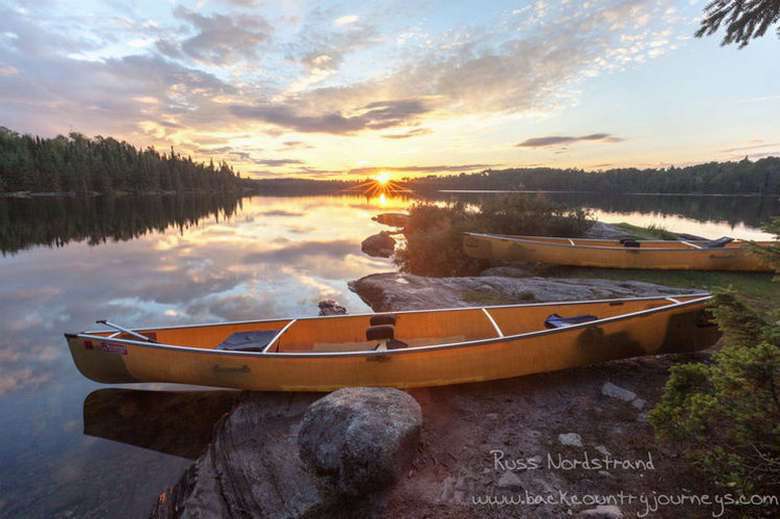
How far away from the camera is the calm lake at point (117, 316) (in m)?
5.31

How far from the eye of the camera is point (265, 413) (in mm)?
5559

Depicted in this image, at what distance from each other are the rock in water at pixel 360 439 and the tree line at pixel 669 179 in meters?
76.1

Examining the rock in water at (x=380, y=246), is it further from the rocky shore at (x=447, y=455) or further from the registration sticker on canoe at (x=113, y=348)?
the rocky shore at (x=447, y=455)

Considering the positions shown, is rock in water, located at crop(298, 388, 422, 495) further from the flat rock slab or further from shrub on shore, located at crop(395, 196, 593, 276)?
shrub on shore, located at crop(395, 196, 593, 276)

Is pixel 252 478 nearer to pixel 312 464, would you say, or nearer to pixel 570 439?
pixel 312 464

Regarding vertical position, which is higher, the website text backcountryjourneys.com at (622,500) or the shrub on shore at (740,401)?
the shrub on shore at (740,401)

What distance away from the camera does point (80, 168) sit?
236 ft

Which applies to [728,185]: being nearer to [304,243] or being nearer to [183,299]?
[304,243]

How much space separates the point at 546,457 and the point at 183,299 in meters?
13.9

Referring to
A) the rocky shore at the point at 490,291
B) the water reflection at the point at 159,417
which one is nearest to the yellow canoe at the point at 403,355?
the water reflection at the point at 159,417

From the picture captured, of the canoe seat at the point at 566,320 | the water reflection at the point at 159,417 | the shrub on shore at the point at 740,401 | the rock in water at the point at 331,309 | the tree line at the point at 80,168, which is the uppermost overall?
the tree line at the point at 80,168

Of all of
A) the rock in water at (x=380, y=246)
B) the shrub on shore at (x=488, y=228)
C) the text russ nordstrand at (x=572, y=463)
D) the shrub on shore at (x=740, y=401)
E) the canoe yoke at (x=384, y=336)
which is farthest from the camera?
the rock in water at (x=380, y=246)

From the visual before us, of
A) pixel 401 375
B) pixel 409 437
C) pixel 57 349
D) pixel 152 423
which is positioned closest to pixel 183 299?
pixel 57 349

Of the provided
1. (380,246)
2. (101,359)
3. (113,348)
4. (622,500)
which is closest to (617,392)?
(622,500)
